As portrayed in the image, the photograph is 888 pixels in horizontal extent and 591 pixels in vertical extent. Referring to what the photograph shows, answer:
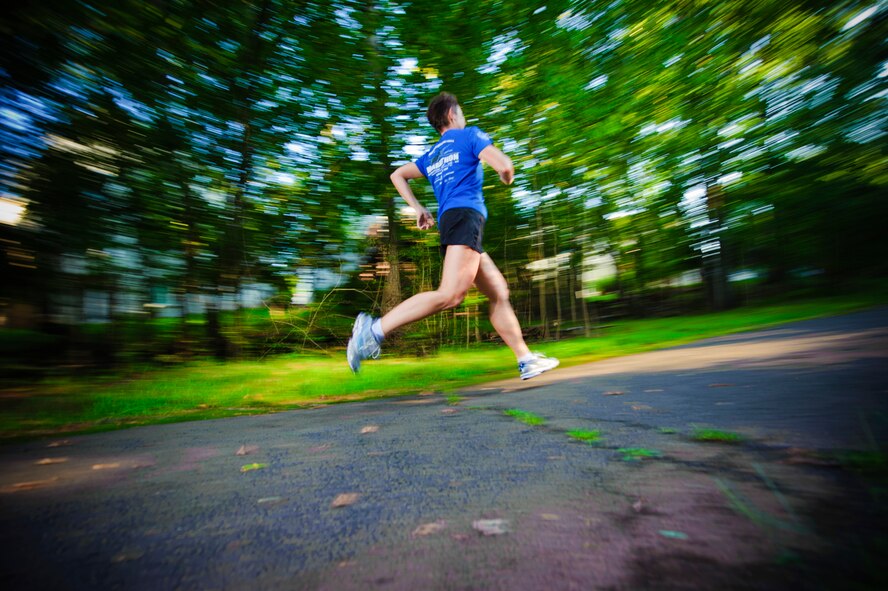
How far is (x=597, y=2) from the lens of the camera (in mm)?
8633

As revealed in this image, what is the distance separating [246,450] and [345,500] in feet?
3.21

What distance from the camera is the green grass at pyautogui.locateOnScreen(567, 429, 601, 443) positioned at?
6.30 ft

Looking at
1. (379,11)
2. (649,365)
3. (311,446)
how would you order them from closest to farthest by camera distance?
(311,446)
(649,365)
(379,11)

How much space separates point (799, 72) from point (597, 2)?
18.6 feet

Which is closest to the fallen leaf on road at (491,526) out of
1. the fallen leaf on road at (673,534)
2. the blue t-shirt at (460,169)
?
the fallen leaf on road at (673,534)

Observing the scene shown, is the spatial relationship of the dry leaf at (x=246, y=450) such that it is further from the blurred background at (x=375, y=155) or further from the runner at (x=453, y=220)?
the blurred background at (x=375, y=155)

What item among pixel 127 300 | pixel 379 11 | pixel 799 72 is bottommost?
pixel 127 300

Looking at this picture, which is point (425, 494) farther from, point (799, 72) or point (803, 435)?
point (799, 72)

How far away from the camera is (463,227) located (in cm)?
314

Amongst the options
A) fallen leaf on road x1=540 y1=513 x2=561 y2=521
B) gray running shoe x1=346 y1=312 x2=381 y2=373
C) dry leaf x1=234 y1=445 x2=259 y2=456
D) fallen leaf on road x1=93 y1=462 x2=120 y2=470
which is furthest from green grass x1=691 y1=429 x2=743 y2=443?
fallen leaf on road x1=93 y1=462 x2=120 y2=470

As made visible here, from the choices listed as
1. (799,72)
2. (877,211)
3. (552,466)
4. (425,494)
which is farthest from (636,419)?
(877,211)

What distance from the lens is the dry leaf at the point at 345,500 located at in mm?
1395

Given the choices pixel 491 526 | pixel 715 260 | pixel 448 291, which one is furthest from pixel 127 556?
pixel 715 260

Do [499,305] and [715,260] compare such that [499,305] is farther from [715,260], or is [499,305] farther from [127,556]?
[715,260]
